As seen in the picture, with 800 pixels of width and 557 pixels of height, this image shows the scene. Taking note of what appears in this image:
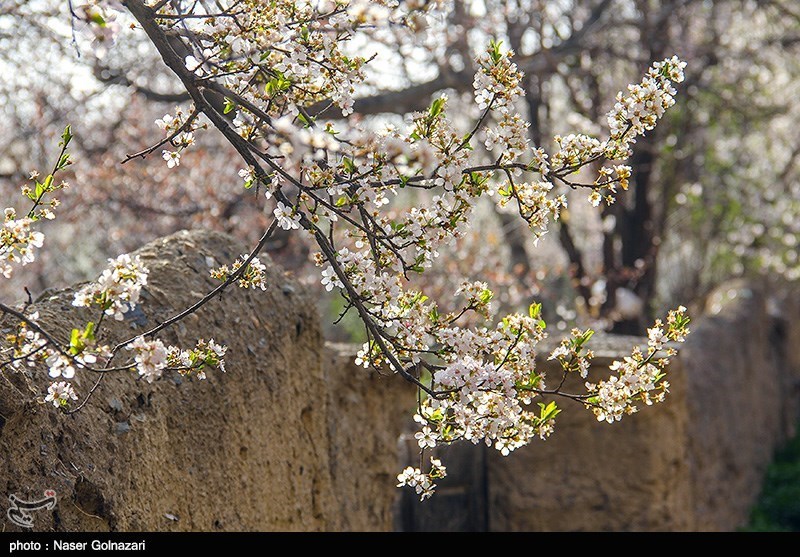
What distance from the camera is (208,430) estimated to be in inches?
117

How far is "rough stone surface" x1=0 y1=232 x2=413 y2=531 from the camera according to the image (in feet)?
7.84

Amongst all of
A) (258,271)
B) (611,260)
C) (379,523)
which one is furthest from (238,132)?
(611,260)

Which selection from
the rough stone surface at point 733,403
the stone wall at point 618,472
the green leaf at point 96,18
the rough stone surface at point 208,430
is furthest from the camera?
the rough stone surface at point 733,403

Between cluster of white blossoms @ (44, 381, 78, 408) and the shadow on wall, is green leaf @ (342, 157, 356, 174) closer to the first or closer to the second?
cluster of white blossoms @ (44, 381, 78, 408)

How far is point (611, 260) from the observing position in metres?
8.91

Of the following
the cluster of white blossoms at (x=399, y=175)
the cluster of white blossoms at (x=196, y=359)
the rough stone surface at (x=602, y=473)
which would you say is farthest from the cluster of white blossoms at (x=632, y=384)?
the rough stone surface at (x=602, y=473)

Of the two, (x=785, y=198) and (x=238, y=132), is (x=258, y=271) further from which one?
(x=785, y=198)

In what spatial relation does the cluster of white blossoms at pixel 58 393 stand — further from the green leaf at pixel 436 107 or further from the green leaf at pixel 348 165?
the green leaf at pixel 436 107

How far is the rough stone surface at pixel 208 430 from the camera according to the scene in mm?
2391

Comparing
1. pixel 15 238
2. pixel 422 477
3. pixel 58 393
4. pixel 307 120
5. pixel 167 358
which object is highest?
pixel 307 120

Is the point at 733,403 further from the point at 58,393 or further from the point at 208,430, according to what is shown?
the point at 58,393

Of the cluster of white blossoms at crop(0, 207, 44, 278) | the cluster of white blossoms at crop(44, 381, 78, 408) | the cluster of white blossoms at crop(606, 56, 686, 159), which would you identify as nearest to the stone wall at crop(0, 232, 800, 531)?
the cluster of white blossoms at crop(44, 381, 78, 408)

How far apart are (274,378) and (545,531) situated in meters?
2.47

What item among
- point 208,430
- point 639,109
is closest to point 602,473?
point 208,430
